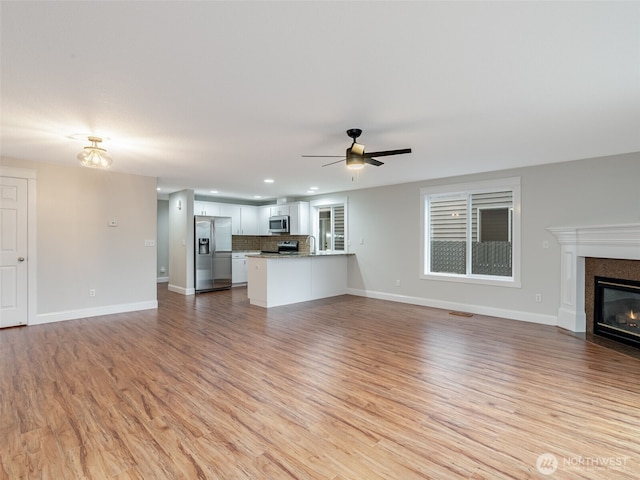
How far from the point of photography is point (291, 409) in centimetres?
239

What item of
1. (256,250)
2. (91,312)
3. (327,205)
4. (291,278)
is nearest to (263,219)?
(256,250)

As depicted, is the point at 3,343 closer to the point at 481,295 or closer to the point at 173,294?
the point at 173,294

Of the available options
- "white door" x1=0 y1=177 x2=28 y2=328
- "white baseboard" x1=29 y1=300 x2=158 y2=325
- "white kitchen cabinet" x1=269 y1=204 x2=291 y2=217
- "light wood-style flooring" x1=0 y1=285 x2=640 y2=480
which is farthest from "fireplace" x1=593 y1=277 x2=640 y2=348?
"white door" x1=0 y1=177 x2=28 y2=328

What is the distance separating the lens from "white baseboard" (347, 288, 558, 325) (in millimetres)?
Answer: 4828

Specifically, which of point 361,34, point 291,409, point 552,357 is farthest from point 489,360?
point 361,34

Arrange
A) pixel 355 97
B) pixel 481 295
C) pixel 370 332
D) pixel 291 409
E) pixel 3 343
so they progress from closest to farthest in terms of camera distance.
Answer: pixel 291 409 → pixel 355 97 → pixel 3 343 → pixel 370 332 → pixel 481 295

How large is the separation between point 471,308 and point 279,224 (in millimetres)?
5072

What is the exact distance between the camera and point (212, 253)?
25.7 ft

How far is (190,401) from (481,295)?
4754 millimetres

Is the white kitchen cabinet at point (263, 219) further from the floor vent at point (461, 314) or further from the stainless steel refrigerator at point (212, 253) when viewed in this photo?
the floor vent at point (461, 314)

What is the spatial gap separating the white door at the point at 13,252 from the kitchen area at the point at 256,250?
9.74ft

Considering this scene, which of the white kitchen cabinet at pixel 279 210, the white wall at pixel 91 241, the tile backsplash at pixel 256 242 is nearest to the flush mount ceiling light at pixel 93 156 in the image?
the white wall at pixel 91 241

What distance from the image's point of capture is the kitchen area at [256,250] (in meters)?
6.23

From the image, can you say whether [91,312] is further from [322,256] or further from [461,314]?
[461,314]
